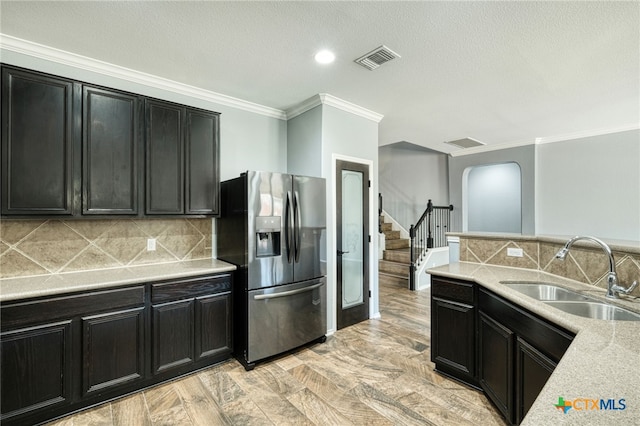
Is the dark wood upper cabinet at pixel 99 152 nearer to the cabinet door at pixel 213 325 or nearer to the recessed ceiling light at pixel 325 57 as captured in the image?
the cabinet door at pixel 213 325

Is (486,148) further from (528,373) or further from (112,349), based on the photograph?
(112,349)

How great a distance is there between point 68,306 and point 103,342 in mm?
372

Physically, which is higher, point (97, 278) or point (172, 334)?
point (97, 278)

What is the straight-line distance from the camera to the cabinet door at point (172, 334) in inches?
97.3

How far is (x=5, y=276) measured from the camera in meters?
2.35

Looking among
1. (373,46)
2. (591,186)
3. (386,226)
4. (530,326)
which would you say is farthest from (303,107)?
(591,186)

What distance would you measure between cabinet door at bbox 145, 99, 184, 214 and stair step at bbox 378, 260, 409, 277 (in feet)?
A: 15.4

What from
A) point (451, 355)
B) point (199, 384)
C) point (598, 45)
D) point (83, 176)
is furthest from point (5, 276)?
point (598, 45)

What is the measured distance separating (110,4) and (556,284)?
3633 millimetres

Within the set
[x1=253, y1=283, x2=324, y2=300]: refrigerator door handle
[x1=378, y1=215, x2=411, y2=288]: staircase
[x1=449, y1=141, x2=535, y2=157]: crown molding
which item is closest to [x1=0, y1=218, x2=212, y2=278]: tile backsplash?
[x1=253, y1=283, x2=324, y2=300]: refrigerator door handle

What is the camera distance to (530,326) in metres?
1.73

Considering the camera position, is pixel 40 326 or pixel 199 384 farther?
pixel 199 384

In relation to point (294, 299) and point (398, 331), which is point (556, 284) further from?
point (294, 299)

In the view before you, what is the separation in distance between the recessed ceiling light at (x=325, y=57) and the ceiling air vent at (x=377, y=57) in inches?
8.9
